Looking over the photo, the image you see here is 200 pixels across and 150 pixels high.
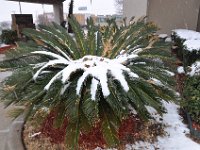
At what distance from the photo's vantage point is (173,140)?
9.43ft

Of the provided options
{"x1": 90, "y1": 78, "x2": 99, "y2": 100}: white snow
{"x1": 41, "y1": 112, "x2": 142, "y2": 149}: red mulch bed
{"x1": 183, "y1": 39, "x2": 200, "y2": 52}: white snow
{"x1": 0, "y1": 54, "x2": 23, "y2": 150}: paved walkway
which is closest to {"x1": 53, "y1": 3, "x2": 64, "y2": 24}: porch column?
{"x1": 183, "y1": 39, "x2": 200, "y2": 52}: white snow

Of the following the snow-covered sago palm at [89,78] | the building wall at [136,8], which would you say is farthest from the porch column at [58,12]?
the snow-covered sago palm at [89,78]

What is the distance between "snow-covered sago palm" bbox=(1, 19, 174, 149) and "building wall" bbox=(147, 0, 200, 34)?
5.59 m

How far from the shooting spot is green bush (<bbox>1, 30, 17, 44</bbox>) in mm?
13266

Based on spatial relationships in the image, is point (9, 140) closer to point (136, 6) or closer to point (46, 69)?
point (46, 69)

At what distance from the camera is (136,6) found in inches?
306

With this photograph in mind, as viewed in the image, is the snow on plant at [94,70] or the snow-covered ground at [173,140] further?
the snow-covered ground at [173,140]

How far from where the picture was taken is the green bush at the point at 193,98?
3.09 meters

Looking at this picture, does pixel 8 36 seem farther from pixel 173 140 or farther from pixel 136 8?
pixel 173 140

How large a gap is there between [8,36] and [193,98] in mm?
11956

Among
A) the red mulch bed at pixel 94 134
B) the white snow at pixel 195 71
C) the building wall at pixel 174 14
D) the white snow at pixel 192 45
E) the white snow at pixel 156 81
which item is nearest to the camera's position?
the red mulch bed at pixel 94 134

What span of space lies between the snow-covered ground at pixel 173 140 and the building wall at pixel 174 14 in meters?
5.95

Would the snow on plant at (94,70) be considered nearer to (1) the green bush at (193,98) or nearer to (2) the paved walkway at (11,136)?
(2) the paved walkway at (11,136)

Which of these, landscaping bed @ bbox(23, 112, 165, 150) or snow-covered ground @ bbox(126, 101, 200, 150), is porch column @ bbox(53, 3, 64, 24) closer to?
snow-covered ground @ bbox(126, 101, 200, 150)
